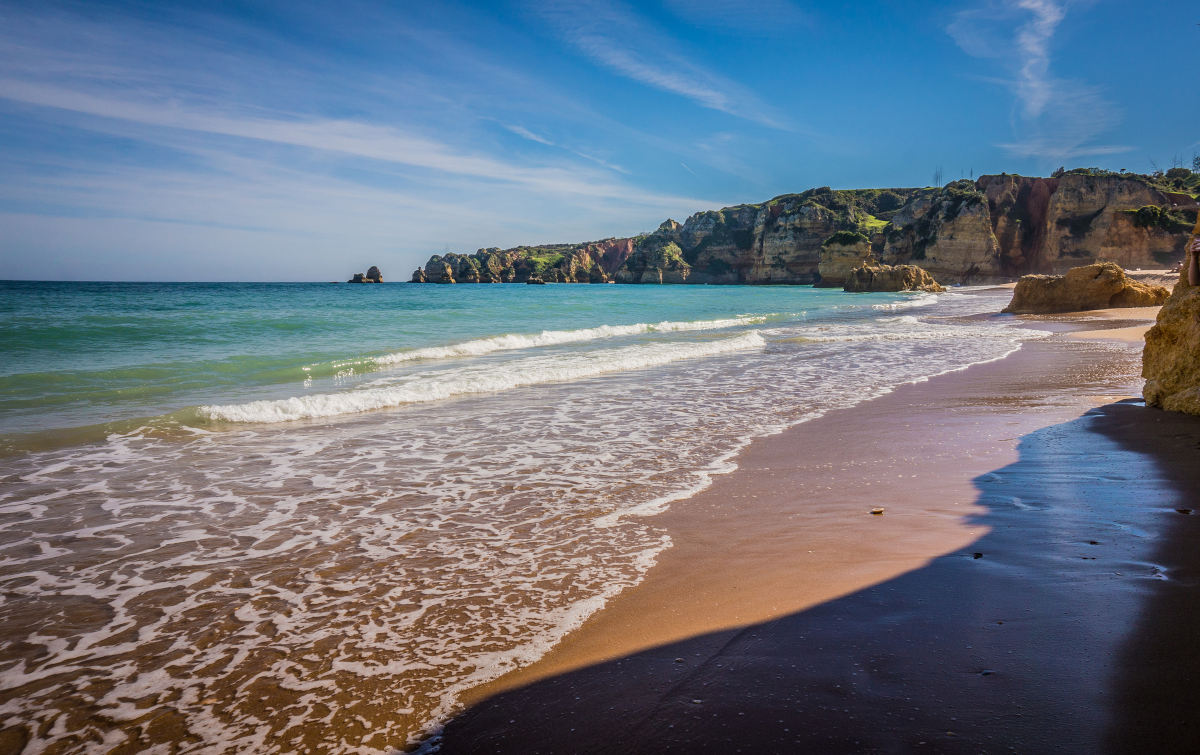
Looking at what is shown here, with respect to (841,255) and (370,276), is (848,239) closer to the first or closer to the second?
(841,255)

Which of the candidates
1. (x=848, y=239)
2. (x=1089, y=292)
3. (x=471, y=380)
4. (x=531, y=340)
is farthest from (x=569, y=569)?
(x=848, y=239)

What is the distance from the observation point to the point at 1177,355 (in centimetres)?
673

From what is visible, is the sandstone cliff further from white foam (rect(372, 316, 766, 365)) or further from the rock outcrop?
the rock outcrop

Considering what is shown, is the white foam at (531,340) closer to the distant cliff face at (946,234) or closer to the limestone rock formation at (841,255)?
the distant cliff face at (946,234)

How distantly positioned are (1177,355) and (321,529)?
8.67 m

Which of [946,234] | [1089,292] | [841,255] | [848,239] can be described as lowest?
[1089,292]

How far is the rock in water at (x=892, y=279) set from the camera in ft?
223

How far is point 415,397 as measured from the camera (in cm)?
997

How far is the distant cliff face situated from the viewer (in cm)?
7194

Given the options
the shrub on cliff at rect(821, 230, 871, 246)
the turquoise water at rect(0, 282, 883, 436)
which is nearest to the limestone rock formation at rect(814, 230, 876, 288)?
the shrub on cliff at rect(821, 230, 871, 246)

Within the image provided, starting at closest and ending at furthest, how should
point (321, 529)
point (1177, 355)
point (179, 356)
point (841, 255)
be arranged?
1. point (321, 529)
2. point (1177, 355)
3. point (179, 356)
4. point (841, 255)

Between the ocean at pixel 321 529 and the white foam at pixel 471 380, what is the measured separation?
0.25 ft

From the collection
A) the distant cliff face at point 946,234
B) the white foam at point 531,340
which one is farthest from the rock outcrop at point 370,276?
the white foam at point 531,340

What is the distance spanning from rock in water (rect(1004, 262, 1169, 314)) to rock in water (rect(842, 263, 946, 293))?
134ft
